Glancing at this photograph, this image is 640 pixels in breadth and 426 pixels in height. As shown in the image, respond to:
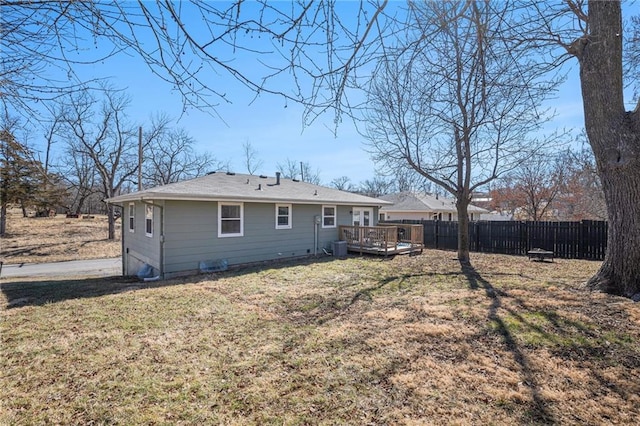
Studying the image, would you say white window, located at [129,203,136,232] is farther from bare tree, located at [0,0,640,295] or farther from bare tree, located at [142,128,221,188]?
bare tree, located at [142,128,221,188]

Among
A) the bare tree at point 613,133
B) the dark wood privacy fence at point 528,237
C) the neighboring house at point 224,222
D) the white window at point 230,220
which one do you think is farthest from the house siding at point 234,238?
the bare tree at point 613,133

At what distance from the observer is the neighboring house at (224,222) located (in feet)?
29.1

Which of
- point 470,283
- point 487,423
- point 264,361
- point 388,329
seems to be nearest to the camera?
point 487,423

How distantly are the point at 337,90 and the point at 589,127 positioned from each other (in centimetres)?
612

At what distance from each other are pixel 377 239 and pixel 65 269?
1268 centimetres

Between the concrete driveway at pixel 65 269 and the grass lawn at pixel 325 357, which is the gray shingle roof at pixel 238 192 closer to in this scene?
the concrete driveway at pixel 65 269

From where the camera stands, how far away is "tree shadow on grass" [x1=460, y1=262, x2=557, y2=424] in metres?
2.51

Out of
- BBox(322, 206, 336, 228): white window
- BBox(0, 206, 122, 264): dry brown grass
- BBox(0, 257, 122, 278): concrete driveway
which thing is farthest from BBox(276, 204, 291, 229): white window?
BBox(0, 206, 122, 264): dry brown grass

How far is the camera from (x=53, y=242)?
18.1m

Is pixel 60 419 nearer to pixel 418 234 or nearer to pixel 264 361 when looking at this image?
pixel 264 361

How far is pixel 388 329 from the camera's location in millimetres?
4457

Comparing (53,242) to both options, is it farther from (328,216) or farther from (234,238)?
(328,216)

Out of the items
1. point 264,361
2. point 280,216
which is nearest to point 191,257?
point 280,216

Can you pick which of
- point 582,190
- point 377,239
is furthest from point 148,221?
point 582,190
